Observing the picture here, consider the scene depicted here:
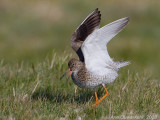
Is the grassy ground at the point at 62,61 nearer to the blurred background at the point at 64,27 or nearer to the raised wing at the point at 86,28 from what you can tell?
the blurred background at the point at 64,27

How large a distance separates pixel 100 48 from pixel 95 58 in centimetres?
21

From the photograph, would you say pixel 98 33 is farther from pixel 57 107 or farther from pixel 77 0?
pixel 77 0

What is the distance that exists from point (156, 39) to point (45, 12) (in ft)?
15.1

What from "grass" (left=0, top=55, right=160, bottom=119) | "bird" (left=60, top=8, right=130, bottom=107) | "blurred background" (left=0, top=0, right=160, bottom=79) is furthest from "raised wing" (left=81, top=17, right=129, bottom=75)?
"blurred background" (left=0, top=0, right=160, bottom=79)

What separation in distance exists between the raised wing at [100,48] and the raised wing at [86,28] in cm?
19

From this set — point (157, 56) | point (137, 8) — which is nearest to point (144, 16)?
point (137, 8)

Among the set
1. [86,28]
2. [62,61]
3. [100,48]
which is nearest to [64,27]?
[62,61]

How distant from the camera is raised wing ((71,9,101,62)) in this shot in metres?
5.78

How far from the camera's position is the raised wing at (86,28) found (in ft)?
19.0

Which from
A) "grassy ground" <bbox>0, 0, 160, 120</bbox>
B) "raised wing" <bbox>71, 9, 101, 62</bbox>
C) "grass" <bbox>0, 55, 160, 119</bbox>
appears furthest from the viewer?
"raised wing" <bbox>71, 9, 101, 62</bbox>

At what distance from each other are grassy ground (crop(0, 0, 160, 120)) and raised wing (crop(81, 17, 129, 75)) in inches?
18.7

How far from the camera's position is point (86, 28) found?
621 cm

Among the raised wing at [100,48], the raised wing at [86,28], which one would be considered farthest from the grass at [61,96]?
the raised wing at [86,28]

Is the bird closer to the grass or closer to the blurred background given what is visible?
the grass
